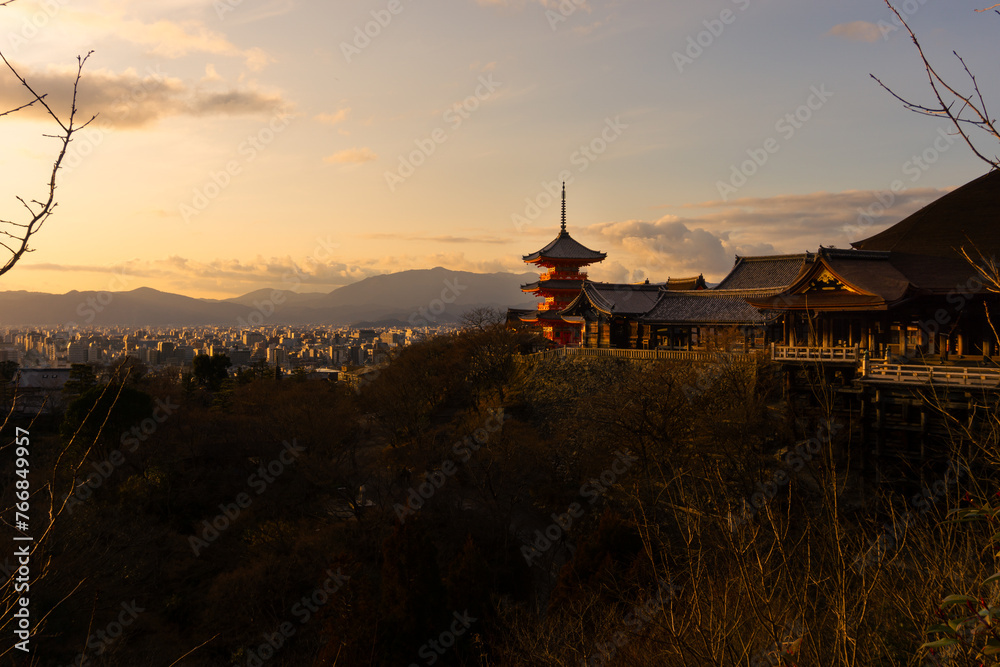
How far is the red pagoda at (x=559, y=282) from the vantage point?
132 ft

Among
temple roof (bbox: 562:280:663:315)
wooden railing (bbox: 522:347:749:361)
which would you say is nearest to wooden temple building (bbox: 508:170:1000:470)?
wooden railing (bbox: 522:347:749:361)

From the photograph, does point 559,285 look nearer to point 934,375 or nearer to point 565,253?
point 565,253

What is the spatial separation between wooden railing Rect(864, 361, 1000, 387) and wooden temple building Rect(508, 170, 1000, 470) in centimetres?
3

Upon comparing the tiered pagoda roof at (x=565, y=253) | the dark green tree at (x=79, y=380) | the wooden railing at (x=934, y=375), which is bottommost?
the dark green tree at (x=79, y=380)

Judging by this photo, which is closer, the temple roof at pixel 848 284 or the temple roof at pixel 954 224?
the temple roof at pixel 848 284

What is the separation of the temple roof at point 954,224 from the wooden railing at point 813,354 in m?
5.71

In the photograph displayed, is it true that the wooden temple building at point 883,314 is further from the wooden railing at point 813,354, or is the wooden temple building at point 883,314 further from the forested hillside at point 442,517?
the forested hillside at point 442,517

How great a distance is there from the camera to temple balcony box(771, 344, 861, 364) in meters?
19.0

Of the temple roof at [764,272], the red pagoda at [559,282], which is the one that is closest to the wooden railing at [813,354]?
the temple roof at [764,272]

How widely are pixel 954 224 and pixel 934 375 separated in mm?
9061

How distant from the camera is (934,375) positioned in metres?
16.2

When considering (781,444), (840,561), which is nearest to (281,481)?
(781,444)

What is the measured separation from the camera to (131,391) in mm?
26594

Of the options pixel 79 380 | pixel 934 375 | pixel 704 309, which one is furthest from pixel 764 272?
pixel 79 380
